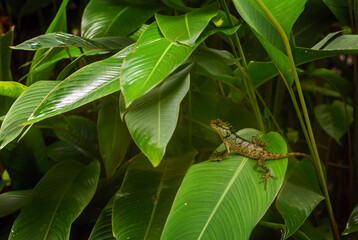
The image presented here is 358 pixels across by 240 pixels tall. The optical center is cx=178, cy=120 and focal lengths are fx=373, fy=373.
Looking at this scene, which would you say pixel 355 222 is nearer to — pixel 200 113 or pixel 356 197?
pixel 356 197

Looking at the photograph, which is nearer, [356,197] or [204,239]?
[204,239]

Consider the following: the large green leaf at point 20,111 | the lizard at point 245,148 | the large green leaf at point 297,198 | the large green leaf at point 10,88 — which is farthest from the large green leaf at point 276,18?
the large green leaf at point 10,88

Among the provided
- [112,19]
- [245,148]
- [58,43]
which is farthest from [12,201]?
[245,148]

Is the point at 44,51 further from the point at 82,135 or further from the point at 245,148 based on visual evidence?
the point at 245,148

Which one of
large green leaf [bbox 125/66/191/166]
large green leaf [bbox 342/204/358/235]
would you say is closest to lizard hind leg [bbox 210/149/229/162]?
large green leaf [bbox 125/66/191/166]

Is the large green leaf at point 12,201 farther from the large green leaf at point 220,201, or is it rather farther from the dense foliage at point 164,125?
the large green leaf at point 220,201

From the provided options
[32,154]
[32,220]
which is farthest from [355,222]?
[32,154]

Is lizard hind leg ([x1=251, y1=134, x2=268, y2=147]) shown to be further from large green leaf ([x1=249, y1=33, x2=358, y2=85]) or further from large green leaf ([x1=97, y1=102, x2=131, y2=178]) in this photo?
large green leaf ([x1=97, y1=102, x2=131, y2=178])
